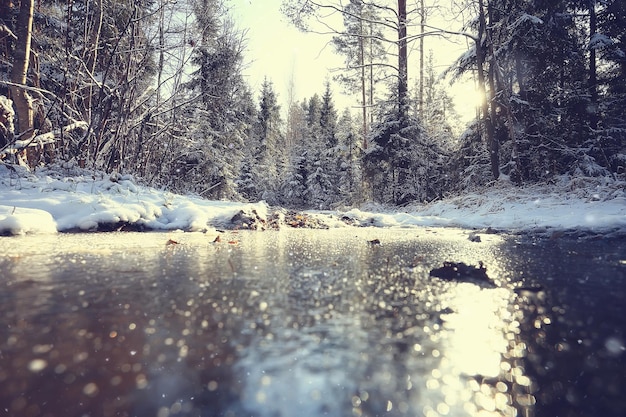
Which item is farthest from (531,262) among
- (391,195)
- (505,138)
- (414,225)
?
(391,195)

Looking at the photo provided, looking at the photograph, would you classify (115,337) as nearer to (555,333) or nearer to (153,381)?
(153,381)

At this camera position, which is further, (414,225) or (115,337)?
(414,225)

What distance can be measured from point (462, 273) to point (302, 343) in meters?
1.27

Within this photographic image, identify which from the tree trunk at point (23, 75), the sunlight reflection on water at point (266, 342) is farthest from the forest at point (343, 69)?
the sunlight reflection on water at point (266, 342)

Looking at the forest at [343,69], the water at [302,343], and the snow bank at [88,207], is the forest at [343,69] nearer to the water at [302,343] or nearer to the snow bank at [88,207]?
the snow bank at [88,207]

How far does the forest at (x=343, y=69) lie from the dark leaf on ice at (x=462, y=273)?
6.04 metres

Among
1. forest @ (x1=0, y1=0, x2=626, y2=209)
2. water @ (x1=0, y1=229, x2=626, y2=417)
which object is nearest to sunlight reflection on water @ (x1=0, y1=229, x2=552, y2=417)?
water @ (x1=0, y1=229, x2=626, y2=417)

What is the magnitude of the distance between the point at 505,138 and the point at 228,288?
38.3ft

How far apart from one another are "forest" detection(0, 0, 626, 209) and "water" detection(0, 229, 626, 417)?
5289 mm

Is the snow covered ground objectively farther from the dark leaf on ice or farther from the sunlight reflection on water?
the dark leaf on ice

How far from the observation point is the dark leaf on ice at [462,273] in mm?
1840

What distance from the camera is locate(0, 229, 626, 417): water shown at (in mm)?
698

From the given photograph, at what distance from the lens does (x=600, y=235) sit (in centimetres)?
416

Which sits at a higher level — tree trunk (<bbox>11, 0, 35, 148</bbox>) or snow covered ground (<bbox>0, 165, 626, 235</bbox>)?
tree trunk (<bbox>11, 0, 35, 148</bbox>)
